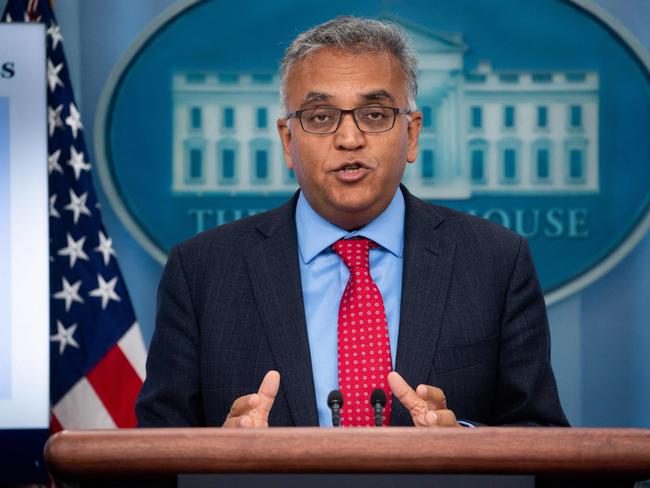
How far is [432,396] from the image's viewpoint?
56.6 inches

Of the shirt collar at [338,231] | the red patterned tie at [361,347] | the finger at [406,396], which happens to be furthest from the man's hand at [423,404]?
the shirt collar at [338,231]

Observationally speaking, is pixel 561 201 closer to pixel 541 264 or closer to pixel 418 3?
pixel 541 264

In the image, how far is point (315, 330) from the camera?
73.0 inches

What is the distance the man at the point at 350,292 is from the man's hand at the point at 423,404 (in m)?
0.28

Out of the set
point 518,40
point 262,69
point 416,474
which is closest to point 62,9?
point 262,69

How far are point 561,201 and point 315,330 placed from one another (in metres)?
1.61

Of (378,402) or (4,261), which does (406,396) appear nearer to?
(378,402)

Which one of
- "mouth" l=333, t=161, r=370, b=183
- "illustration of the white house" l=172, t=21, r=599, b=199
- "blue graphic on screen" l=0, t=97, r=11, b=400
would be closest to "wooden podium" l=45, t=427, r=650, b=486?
"mouth" l=333, t=161, r=370, b=183

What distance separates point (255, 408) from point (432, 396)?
26 cm

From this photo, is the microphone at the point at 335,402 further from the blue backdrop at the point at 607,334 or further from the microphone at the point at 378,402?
the blue backdrop at the point at 607,334

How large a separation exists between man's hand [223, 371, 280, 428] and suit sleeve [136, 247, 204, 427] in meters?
0.41

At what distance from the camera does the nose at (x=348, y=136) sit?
184 centimetres

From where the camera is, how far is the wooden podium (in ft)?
2.97

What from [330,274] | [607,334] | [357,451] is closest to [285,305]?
[330,274]
